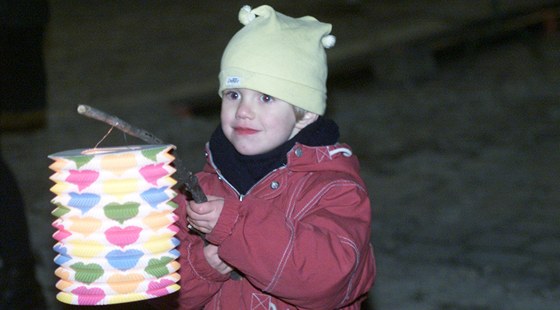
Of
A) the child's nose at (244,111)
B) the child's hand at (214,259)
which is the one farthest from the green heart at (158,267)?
the child's nose at (244,111)

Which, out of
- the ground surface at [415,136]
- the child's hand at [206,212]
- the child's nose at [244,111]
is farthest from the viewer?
the ground surface at [415,136]

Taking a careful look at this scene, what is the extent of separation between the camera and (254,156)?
2406mm

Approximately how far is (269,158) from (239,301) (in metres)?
0.39

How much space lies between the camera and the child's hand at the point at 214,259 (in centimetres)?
237

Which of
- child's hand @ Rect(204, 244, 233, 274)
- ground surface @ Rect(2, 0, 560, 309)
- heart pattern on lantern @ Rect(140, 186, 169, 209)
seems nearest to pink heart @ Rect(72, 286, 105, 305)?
heart pattern on lantern @ Rect(140, 186, 169, 209)

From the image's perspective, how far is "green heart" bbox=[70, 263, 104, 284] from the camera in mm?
1889

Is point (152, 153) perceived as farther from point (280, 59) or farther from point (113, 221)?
point (280, 59)

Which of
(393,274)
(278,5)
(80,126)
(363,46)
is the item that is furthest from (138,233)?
(278,5)

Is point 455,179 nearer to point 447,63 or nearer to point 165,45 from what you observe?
point 447,63

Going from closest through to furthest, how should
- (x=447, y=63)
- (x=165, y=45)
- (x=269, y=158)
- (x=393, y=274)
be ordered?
1. (x=269, y=158)
2. (x=393, y=274)
3. (x=447, y=63)
4. (x=165, y=45)

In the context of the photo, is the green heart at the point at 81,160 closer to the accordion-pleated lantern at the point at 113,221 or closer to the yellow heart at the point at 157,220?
the accordion-pleated lantern at the point at 113,221

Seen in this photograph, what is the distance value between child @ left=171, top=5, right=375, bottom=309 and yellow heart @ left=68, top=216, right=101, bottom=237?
0.32 metres

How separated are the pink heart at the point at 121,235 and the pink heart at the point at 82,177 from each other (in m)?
0.10

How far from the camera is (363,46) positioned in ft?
31.8
